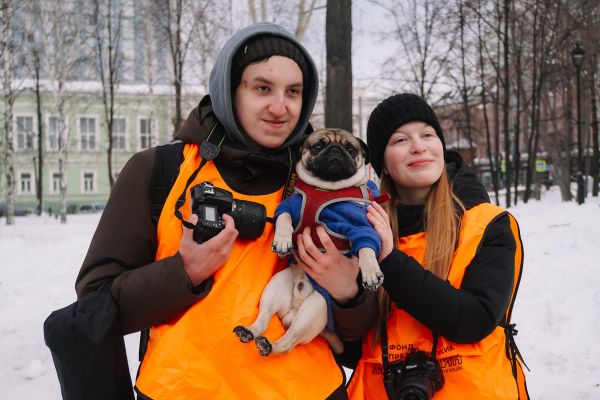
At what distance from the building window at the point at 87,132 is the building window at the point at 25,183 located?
489 centimetres

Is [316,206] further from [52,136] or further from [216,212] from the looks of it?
[52,136]

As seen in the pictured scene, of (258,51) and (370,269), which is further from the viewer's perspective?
(258,51)

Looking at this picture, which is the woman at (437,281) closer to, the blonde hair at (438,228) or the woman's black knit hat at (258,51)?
the blonde hair at (438,228)

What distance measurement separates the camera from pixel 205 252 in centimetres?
185

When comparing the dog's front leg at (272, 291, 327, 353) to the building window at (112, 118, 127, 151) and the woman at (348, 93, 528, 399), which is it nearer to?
the woman at (348, 93, 528, 399)

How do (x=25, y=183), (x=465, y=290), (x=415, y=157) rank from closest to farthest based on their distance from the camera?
(x=465, y=290)
(x=415, y=157)
(x=25, y=183)

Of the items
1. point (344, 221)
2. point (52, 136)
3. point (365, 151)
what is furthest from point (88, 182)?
point (344, 221)

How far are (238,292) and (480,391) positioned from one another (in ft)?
3.33

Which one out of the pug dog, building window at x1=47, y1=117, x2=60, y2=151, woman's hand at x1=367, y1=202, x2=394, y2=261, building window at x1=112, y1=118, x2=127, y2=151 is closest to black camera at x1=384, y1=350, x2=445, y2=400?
the pug dog

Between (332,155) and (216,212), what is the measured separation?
76cm

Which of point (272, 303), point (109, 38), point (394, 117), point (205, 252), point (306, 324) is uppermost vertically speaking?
point (109, 38)

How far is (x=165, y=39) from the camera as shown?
24.0 m

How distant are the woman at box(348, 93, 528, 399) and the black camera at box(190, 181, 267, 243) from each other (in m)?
0.53

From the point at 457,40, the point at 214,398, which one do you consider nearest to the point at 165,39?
the point at 457,40
